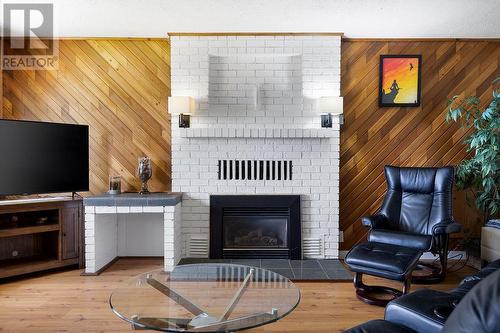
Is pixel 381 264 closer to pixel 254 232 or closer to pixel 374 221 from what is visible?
pixel 374 221

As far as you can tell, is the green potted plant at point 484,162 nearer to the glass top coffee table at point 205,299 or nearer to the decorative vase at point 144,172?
the glass top coffee table at point 205,299

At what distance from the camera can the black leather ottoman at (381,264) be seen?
8.55 ft

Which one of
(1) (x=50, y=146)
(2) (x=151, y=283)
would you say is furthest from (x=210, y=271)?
(1) (x=50, y=146)

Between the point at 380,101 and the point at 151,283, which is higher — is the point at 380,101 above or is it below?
above

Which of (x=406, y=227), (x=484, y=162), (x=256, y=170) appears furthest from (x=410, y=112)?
(x=256, y=170)

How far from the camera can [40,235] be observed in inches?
144

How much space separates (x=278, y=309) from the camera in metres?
1.84

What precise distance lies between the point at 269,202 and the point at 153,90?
186 cm

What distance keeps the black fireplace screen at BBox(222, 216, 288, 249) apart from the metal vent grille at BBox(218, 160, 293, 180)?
467mm

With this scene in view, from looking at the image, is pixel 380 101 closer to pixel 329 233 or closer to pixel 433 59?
pixel 433 59

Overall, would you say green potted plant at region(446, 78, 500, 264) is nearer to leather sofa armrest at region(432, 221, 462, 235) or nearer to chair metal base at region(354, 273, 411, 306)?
leather sofa armrest at region(432, 221, 462, 235)

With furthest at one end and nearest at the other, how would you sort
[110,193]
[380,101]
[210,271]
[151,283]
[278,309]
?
1. [380,101]
2. [110,193]
3. [210,271]
4. [151,283]
5. [278,309]

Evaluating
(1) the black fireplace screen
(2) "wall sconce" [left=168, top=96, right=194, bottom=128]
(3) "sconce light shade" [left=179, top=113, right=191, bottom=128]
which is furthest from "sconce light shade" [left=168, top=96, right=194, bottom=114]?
(1) the black fireplace screen

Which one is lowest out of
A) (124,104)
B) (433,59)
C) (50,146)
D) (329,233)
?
(329,233)
